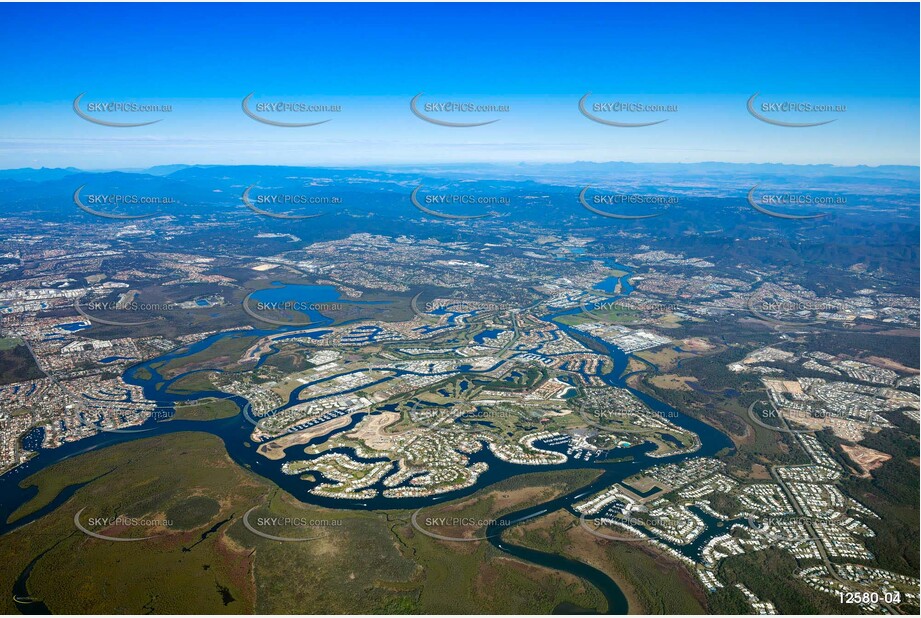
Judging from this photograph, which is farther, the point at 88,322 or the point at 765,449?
the point at 88,322

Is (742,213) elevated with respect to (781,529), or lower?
elevated

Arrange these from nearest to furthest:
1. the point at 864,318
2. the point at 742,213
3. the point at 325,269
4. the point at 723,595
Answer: the point at 723,595 < the point at 864,318 < the point at 325,269 < the point at 742,213

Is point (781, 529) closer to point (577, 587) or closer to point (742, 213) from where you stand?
point (577, 587)

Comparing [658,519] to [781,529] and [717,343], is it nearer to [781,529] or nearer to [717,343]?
[781,529]

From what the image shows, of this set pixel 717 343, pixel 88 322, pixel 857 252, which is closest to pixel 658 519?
pixel 717 343

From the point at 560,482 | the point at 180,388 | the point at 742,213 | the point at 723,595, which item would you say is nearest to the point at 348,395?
the point at 180,388

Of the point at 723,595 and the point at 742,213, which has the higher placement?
the point at 742,213

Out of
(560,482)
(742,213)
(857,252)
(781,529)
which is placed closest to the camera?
(781,529)

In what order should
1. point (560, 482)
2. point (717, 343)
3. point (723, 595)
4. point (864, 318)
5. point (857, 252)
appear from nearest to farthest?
point (723, 595) < point (560, 482) < point (717, 343) < point (864, 318) < point (857, 252)

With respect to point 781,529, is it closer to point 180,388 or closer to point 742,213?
point 180,388

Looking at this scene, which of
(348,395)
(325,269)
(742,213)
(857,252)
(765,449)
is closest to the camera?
(765,449)
